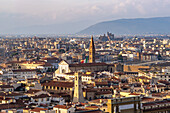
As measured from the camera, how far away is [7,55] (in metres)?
138

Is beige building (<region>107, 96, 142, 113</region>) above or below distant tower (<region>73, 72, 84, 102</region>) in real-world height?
above

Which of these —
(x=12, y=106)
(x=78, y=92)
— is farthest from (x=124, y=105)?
(x=78, y=92)

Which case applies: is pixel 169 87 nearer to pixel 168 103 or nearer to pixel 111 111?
pixel 168 103

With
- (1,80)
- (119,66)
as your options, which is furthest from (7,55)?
(1,80)

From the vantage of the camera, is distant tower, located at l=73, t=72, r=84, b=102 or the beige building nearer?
the beige building

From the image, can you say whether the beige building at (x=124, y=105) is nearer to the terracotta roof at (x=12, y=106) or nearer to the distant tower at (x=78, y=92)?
the terracotta roof at (x=12, y=106)

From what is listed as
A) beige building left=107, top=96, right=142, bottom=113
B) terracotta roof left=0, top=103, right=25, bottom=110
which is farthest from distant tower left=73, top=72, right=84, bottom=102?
beige building left=107, top=96, right=142, bottom=113

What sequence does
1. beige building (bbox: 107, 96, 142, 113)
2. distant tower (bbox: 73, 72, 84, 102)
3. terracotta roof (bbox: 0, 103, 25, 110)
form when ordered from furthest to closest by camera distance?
distant tower (bbox: 73, 72, 84, 102) → terracotta roof (bbox: 0, 103, 25, 110) → beige building (bbox: 107, 96, 142, 113)

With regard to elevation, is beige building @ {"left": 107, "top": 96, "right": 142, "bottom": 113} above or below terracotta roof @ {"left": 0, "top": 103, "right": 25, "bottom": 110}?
above

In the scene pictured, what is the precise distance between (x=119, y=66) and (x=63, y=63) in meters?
10.3

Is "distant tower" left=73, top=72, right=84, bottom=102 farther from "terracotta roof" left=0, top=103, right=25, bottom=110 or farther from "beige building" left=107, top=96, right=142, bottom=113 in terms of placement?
"beige building" left=107, top=96, right=142, bottom=113

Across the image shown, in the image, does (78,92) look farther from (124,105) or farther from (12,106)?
(124,105)

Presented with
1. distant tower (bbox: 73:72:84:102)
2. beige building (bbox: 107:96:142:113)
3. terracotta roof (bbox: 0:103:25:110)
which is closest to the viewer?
beige building (bbox: 107:96:142:113)

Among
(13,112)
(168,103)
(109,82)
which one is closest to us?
(168,103)
